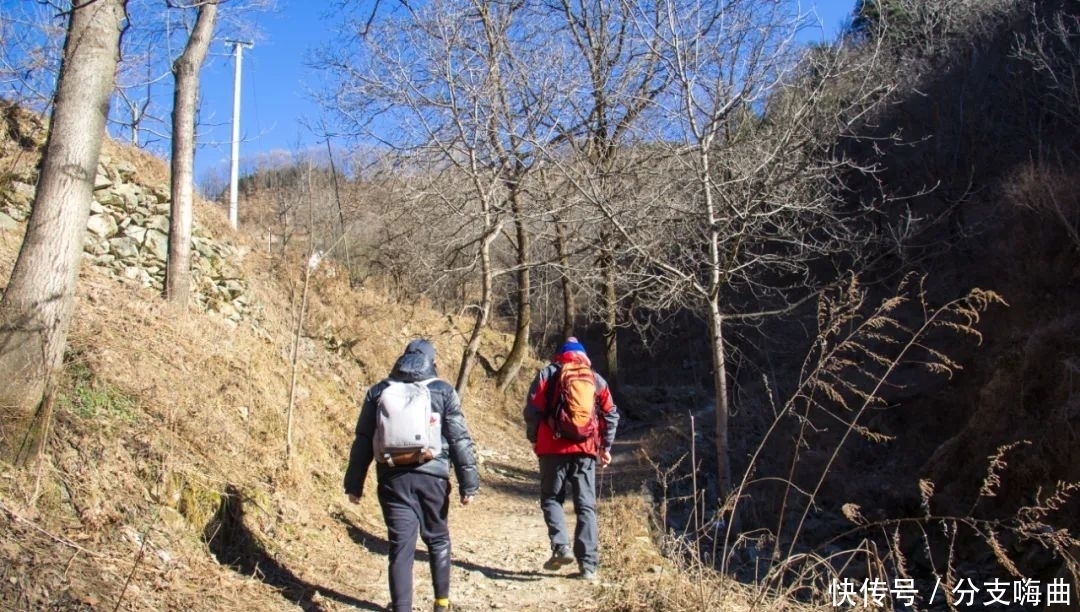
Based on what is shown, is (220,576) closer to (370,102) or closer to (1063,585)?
(1063,585)

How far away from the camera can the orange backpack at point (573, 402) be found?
553 cm

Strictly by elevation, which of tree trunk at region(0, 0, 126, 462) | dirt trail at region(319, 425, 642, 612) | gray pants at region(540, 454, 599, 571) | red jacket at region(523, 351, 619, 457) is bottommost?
dirt trail at region(319, 425, 642, 612)

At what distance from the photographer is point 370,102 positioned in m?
12.0

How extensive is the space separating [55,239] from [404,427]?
7.92ft

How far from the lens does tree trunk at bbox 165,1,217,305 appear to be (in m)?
8.93

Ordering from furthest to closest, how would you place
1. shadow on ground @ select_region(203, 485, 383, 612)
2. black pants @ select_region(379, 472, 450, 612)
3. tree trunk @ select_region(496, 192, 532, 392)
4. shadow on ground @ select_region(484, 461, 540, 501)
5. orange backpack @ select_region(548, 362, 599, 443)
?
tree trunk @ select_region(496, 192, 532, 392) < shadow on ground @ select_region(484, 461, 540, 501) < orange backpack @ select_region(548, 362, 599, 443) < shadow on ground @ select_region(203, 485, 383, 612) < black pants @ select_region(379, 472, 450, 612)

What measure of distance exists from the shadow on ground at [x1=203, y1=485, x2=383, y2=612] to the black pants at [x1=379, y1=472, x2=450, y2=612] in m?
0.76

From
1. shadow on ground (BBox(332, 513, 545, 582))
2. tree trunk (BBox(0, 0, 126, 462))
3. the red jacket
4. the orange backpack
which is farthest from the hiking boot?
tree trunk (BBox(0, 0, 126, 462))

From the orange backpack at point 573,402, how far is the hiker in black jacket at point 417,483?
3.10ft

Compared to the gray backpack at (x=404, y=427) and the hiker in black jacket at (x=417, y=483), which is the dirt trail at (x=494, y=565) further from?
the gray backpack at (x=404, y=427)

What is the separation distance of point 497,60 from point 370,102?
6.52ft

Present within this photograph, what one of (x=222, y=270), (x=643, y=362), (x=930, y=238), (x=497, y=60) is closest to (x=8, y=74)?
(x=222, y=270)

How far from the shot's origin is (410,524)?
4.54 m

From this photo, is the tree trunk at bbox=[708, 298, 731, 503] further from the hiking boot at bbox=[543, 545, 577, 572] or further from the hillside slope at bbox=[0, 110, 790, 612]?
the hiking boot at bbox=[543, 545, 577, 572]
